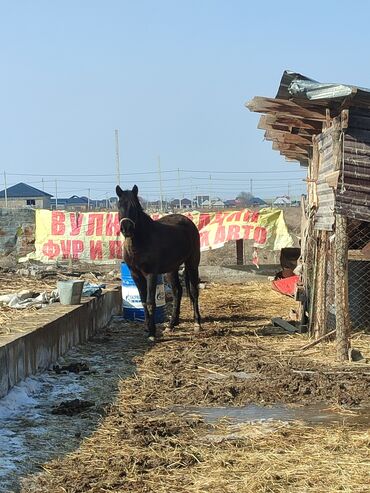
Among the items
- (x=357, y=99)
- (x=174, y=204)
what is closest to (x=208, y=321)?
(x=357, y=99)

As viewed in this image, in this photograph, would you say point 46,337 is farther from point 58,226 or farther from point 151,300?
point 58,226

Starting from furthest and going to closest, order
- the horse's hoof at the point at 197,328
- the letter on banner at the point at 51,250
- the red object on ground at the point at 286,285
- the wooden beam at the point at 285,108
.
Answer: the letter on banner at the point at 51,250 < the red object on ground at the point at 286,285 < the horse's hoof at the point at 197,328 < the wooden beam at the point at 285,108

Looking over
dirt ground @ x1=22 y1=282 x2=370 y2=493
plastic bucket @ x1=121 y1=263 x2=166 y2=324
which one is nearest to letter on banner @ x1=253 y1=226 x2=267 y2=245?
plastic bucket @ x1=121 y1=263 x2=166 y2=324

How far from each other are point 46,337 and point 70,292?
194 centimetres

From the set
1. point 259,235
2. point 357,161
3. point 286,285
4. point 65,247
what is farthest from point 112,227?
point 357,161

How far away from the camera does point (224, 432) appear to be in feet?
20.0

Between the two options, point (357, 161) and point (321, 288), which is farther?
point (321, 288)

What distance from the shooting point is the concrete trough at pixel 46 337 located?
718 centimetres

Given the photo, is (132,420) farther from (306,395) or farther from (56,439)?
(306,395)

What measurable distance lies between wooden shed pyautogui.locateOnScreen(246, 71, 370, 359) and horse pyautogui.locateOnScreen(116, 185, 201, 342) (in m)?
2.04

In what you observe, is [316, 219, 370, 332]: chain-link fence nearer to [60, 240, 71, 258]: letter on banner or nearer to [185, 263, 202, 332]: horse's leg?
[185, 263, 202, 332]: horse's leg

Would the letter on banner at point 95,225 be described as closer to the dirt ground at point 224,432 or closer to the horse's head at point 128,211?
the horse's head at point 128,211

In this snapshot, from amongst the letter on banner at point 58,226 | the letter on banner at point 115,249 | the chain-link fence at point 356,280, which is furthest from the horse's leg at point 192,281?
the letter on banner at point 58,226

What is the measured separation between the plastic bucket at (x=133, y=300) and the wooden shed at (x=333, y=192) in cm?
228
